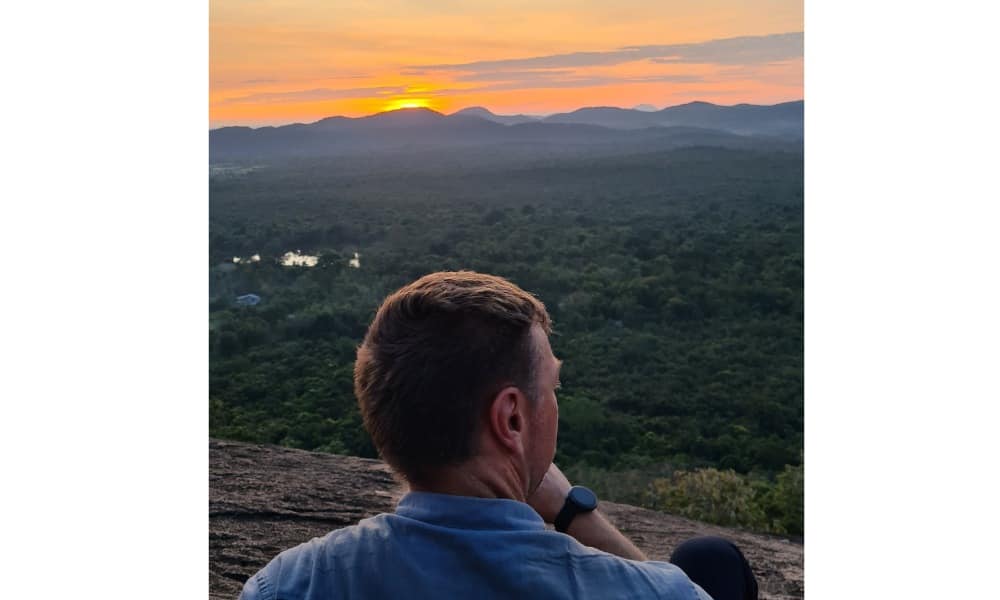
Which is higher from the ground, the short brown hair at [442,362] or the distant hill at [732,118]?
the distant hill at [732,118]

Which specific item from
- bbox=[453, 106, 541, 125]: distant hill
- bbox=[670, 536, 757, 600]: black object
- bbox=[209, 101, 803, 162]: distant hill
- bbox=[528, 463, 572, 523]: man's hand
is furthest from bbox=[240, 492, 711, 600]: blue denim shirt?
bbox=[453, 106, 541, 125]: distant hill

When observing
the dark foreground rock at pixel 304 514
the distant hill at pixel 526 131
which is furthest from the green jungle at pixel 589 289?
the dark foreground rock at pixel 304 514

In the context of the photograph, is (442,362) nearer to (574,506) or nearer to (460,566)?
(460,566)

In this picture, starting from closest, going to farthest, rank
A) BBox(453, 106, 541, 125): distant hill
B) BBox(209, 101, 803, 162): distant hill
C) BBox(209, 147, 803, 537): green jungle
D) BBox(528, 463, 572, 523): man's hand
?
BBox(528, 463, 572, 523): man's hand, BBox(209, 147, 803, 537): green jungle, BBox(209, 101, 803, 162): distant hill, BBox(453, 106, 541, 125): distant hill

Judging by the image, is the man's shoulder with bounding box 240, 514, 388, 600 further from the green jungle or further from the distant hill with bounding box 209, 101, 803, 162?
the distant hill with bounding box 209, 101, 803, 162

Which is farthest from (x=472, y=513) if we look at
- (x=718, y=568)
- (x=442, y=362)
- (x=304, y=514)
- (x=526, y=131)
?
(x=526, y=131)

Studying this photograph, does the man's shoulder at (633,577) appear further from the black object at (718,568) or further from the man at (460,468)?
the black object at (718,568)
